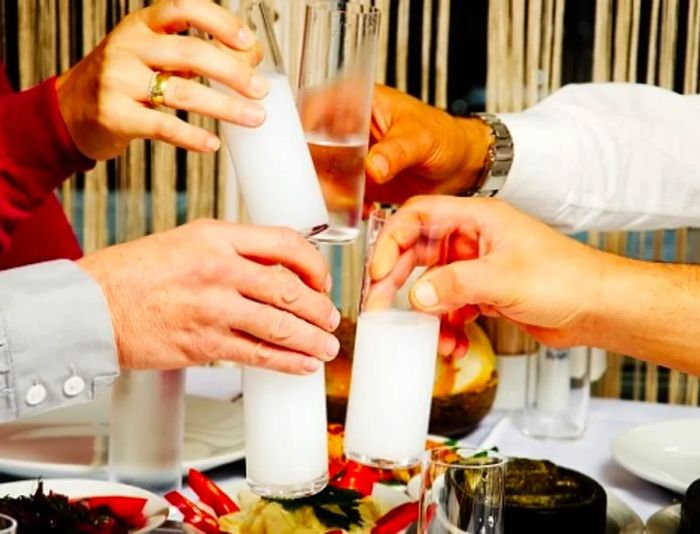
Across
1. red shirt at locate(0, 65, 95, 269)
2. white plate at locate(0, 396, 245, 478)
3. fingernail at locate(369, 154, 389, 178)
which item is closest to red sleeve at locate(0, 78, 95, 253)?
red shirt at locate(0, 65, 95, 269)

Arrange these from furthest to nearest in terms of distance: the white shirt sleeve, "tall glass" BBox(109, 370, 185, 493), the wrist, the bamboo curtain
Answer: the bamboo curtain, the white shirt sleeve, the wrist, "tall glass" BBox(109, 370, 185, 493)

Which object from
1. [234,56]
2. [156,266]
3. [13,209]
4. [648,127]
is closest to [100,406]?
[13,209]

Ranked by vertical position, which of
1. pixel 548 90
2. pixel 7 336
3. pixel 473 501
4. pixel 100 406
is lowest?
pixel 100 406

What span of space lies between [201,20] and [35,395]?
0.42 metres

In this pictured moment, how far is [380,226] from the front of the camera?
1335 mm

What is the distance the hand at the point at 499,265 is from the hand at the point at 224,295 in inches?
4.4

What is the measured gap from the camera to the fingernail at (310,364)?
122 centimetres

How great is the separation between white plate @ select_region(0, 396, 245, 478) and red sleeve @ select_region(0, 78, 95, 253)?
32 cm

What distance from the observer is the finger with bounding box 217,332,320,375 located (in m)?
1.21

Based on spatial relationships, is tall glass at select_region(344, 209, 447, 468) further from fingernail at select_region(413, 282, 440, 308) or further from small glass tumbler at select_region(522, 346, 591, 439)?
small glass tumbler at select_region(522, 346, 591, 439)

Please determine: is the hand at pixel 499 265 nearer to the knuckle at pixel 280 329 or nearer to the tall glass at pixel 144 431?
the knuckle at pixel 280 329

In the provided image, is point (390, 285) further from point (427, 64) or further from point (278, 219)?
point (427, 64)

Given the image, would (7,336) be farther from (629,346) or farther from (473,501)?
(629,346)

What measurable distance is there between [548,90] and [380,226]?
131cm
